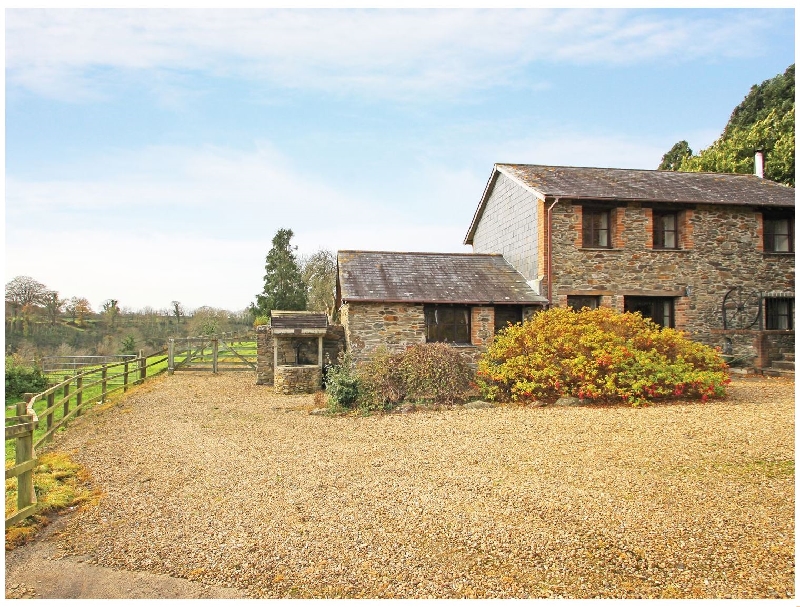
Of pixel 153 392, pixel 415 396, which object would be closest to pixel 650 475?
pixel 415 396

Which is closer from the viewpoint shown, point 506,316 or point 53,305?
point 506,316

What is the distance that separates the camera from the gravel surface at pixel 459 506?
4.59 metres

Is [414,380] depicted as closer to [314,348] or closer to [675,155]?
[314,348]

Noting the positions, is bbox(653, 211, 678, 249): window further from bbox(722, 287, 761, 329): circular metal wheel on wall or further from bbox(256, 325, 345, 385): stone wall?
bbox(256, 325, 345, 385): stone wall

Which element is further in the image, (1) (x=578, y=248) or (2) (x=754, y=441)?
(1) (x=578, y=248)

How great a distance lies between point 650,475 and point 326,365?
38.5 feet

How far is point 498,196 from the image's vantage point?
22.1 metres

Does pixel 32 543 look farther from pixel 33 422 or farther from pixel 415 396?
pixel 415 396

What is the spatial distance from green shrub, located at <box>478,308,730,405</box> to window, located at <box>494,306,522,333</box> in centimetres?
255

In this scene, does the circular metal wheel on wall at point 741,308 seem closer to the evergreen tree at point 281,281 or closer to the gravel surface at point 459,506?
the gravel surface at point 459,506

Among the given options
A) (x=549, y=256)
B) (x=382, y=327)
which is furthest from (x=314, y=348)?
(x=549, y=256)

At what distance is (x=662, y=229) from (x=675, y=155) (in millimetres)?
A: 24499

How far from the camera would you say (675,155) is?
129 ft

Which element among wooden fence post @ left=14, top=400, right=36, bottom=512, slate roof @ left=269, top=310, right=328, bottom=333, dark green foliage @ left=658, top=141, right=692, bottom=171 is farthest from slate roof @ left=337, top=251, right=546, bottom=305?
dark green foliage @ left=658, top=141, right=692, bottom=171
